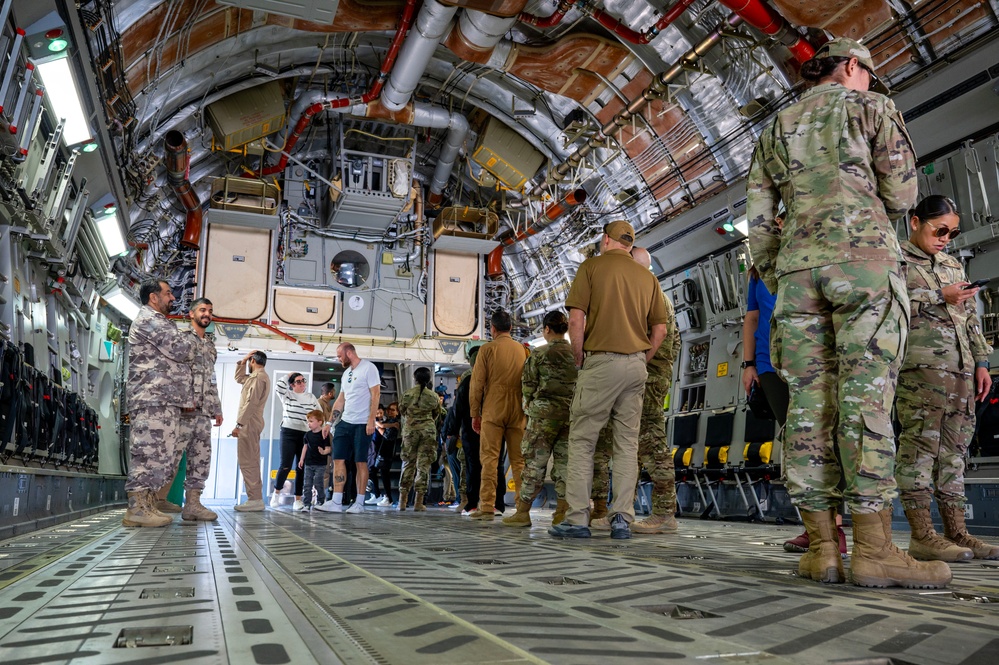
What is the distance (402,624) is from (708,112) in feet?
28.5

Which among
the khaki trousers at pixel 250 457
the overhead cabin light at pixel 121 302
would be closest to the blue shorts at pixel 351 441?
the khaki trousers at pixel 250 457

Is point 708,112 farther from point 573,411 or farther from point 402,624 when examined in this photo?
point 402,624

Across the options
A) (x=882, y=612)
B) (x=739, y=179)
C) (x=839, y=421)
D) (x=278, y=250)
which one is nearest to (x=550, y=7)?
(x=739, y=179)

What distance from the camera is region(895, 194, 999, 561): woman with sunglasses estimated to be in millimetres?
3561

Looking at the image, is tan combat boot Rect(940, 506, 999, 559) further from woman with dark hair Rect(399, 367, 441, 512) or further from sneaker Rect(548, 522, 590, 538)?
woman with dark hair Rect(399, 367, 441, 512)

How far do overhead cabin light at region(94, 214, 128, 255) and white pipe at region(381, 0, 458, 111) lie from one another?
3.75 metres

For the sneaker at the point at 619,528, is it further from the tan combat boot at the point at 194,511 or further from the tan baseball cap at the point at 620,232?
the tan combat boot at the point at 194,511

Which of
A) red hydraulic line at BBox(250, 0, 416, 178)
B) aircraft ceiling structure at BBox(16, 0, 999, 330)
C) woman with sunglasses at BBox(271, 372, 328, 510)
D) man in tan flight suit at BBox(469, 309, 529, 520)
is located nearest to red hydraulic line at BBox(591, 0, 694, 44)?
aircraft ceiling structure at BBox(16, 0, 999, 330)

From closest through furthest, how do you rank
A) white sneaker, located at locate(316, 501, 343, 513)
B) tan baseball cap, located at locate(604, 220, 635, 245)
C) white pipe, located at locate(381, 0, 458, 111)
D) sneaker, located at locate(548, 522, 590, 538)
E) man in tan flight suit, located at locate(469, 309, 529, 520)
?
sneaker, located at locate(548, 522, 590, 538) → tan baseball cap, located at locate(604, 220, 635, 245) → man in tan flight suit, located at locate(469, 309, 529, 520) → white sneaker, located at locate(316, 501, 343, 513) → white pipe, located at locate(381, 0, 458, 111)

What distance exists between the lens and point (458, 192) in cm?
1425

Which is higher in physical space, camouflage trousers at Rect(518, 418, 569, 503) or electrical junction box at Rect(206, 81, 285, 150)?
electrical junction box at Rect(206, 81, 285, 150)

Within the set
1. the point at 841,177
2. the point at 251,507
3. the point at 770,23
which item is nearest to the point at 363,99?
the point at 770,23

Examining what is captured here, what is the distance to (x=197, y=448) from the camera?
5984 millimetres

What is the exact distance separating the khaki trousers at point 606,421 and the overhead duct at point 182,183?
24.4ft
